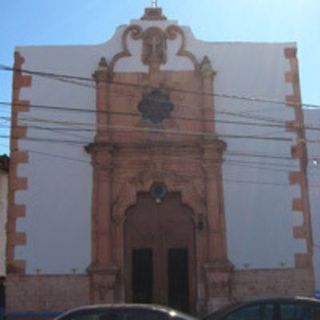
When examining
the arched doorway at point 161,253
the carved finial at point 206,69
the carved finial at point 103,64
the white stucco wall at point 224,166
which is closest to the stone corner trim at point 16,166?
the white stucco wall at point 224,166

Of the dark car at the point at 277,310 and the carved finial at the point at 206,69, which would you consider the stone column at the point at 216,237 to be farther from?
the dark car at the point at 277,310

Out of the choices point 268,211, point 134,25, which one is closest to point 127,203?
point 268,211

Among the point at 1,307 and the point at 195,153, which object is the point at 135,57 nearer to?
the point at 195,153

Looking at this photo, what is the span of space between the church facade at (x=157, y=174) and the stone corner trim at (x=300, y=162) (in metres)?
0.04

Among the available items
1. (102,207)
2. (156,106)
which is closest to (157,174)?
(102,207)

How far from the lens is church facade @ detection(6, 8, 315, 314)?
16891 mm

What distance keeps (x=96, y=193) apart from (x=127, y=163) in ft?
3.80

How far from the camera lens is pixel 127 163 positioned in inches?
690

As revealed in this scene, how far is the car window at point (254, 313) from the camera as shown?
1143 cm

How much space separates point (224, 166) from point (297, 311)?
6657mm

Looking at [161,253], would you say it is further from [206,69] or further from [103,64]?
[103,64]

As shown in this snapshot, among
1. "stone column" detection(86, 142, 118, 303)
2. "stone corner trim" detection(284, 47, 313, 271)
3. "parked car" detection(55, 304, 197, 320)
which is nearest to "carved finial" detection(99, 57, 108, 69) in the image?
"stone column" detection(86, 142, 118, 303)

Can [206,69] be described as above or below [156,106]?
above

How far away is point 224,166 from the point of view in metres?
17.6
